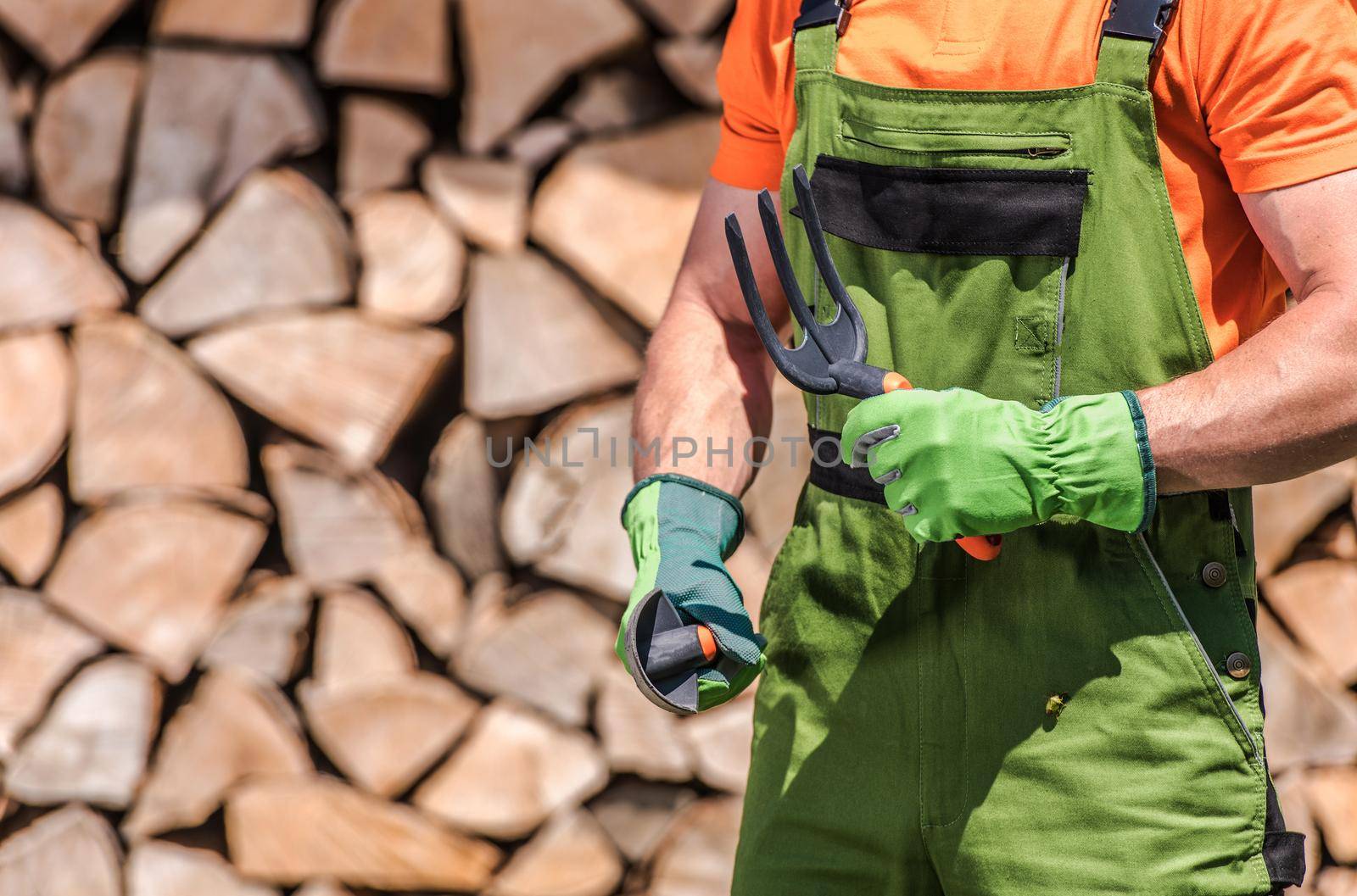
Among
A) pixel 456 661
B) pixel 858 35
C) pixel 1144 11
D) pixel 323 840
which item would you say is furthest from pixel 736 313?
pixel 323 840

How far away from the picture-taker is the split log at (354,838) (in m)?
2.04

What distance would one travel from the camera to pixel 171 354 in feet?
6.53

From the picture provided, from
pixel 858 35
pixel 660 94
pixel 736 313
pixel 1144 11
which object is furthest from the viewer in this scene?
pixel 660 94

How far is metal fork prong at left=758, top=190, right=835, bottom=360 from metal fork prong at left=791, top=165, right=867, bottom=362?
24 millimetres

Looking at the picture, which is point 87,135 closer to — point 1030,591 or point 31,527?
point 31,527

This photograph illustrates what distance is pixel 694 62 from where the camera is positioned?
75.0 inches

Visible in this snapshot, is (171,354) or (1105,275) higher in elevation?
(1105,275)

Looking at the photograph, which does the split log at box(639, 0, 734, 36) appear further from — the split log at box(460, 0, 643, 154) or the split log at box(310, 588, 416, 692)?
Answer: the split log at box(310, 588, 416, 692)

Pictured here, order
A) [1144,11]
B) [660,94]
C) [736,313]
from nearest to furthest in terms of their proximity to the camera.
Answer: [1144,11] < [736,313] < [660,94]

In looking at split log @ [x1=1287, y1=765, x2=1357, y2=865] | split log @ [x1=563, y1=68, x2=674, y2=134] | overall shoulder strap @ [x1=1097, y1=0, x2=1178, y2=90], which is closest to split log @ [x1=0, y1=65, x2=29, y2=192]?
split log @ [x1=563, y1=68, x2=674, y2=134]

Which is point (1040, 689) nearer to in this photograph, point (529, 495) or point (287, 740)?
point (529, 495)

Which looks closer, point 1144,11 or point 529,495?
point 1144,11

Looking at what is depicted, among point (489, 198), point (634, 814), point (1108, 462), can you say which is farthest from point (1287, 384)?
point (634, 814)

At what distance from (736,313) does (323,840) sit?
4.18ft
